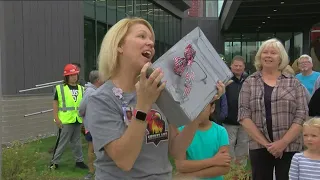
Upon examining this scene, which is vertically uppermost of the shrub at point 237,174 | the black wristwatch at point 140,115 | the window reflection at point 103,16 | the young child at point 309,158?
the window reflection at point 103,16

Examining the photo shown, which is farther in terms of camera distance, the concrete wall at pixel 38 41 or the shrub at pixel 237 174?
the concrete wall at pixel 38 41

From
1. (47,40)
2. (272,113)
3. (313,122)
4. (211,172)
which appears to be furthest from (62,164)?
(211,172)

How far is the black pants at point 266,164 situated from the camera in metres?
4.10

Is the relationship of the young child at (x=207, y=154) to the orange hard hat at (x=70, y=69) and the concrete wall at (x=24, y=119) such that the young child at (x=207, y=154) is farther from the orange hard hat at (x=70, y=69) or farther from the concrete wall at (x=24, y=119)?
the concrete wall at (x=24, y=119)

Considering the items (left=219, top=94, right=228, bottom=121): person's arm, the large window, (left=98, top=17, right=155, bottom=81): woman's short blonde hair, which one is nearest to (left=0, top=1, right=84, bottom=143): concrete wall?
the large window

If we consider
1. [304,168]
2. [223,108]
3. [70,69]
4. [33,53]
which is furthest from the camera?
[33,53]

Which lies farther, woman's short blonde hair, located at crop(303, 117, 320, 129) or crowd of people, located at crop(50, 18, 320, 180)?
woman's short blonde hair, located at crop(303, 117, 320, 129)

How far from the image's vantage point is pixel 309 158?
12.1 ft

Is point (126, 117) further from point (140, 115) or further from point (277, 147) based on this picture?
point (277, 147)

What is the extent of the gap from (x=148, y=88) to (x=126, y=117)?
30 centimetres

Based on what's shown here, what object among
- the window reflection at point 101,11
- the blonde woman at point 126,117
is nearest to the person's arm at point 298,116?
the blonde woman at point 126,117

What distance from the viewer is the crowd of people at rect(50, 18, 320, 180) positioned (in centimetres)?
205

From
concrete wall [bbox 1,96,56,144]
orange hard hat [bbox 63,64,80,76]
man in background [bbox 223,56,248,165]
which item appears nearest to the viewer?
man in background [bbox 223,56,248,165]

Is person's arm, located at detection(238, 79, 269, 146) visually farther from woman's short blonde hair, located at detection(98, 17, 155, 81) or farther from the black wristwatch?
the black wristwatch
